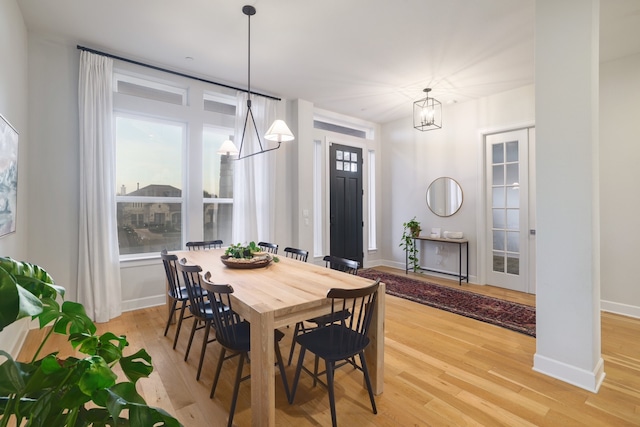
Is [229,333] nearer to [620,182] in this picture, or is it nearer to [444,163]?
[620,182]

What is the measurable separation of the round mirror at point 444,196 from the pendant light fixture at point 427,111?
3.26 feet

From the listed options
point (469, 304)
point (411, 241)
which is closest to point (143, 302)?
point (469, 304)

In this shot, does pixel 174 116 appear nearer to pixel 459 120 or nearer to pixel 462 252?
pixel 459 120

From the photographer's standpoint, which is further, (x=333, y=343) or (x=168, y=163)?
(x=168, y=163)

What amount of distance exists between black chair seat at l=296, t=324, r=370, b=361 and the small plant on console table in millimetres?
4000

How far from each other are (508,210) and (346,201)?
Result: 2701 millimetres

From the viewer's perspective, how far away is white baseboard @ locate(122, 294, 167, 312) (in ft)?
12.4

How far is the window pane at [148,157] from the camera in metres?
3.85

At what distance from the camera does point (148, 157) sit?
4008 mm

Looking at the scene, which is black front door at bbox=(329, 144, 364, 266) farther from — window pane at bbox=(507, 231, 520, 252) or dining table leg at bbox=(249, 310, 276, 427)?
dining table leg at bbox=(249, 310, 276, 427)

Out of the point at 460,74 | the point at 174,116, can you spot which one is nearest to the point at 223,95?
the point at 174,116

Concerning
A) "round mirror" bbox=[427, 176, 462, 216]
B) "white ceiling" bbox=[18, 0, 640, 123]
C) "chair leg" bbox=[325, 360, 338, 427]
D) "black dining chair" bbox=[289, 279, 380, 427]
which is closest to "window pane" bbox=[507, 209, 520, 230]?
"round mirror" bbox=[427, 176, 462, 216]

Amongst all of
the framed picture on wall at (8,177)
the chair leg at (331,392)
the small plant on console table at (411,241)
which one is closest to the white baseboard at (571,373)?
the chair leg at (331,392)

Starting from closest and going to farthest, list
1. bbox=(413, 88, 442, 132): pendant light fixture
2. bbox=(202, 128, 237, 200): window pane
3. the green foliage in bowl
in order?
the green foliage in bowl < bbox=(202, 128, 237, 200): window pane < bbox=(413, 88, 442, 132): pendant light fixture
